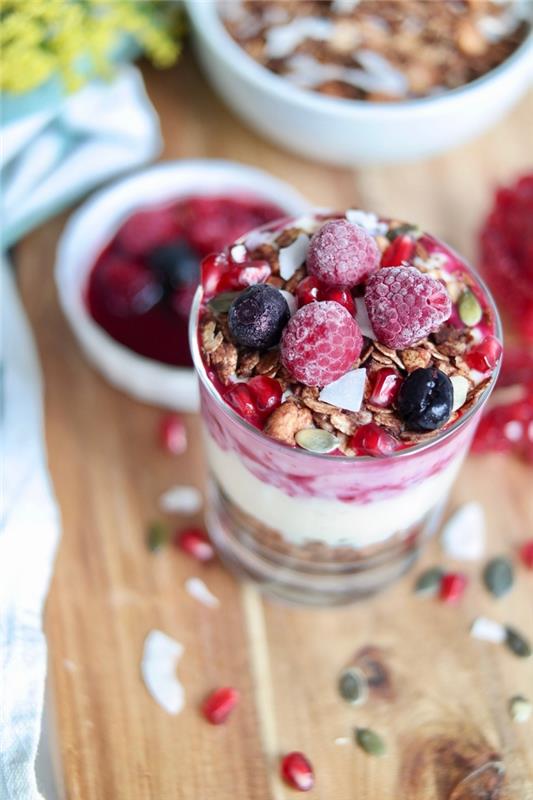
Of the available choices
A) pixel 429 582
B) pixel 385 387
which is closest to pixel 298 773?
pixel 429 582

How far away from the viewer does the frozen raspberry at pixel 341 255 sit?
1065 mm

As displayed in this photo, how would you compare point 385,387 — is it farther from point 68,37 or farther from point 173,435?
point 68,37

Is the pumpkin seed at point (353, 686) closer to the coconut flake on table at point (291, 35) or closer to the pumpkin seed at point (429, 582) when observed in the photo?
the pumpkin seed at point (429, 582)

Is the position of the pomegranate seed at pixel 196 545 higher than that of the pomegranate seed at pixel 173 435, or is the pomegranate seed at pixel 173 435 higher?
the pomegranate seed at pixel 173 435

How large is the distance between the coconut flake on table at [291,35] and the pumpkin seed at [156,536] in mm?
893

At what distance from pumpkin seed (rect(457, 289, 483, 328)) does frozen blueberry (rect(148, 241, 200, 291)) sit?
0.60 m

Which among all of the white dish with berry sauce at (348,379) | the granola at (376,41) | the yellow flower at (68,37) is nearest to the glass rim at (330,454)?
the white dish with berry sauce at (348,379)

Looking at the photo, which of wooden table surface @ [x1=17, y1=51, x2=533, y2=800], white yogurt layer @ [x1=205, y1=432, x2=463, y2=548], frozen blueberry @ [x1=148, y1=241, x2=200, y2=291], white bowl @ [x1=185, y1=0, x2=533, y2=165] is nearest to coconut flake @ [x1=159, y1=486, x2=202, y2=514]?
wooden table surface @ [x1=17, y1=51, x2=533, y2=800]

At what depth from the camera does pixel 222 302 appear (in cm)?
113

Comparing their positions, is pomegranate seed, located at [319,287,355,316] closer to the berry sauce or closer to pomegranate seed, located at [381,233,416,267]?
pomegranate seed, located at [381,233,416,267]

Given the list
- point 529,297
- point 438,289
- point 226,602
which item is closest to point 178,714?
point 226,602

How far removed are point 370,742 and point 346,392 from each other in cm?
53

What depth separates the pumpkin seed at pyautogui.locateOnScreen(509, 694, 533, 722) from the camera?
1.31 metres

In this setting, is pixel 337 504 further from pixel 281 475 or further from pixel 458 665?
pixel 458 665
